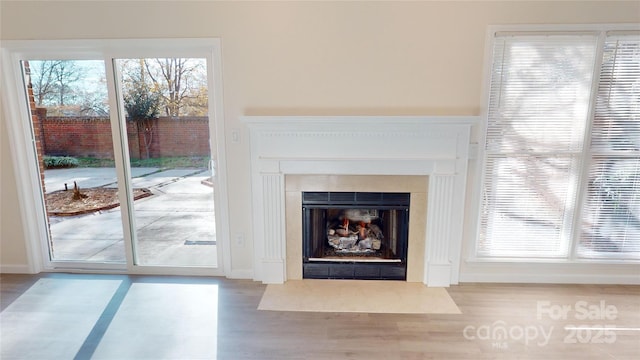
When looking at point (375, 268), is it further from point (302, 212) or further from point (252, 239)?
point (252, 239)

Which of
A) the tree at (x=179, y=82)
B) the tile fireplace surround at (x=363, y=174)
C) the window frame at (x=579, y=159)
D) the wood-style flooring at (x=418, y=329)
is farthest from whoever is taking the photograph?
the tree at (x=179, y=82)

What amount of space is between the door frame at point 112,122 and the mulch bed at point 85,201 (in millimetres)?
80

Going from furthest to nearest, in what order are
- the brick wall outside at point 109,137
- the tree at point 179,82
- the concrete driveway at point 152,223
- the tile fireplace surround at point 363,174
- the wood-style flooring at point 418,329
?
the concrete driveway at point 152,223, the brick wall outside at point 109,137, the tree at point 179,82, the tile fireplace surround at point 363,174, the wood-style flooring at point 418,329

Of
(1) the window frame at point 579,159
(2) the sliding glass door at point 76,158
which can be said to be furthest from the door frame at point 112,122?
(1) the window frame at point 579,159

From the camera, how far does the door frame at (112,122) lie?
108 inches

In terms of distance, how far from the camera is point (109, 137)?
2973mm

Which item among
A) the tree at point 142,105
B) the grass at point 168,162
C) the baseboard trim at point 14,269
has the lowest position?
the baseboard trim at point 14,269

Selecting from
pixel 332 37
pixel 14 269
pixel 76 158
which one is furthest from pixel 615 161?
pixel 14 269

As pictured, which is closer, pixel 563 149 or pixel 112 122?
pixel 563 149

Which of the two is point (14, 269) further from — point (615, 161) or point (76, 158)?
point (615, 161)

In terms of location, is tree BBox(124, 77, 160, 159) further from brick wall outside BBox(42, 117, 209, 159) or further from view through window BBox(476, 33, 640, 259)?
view through window BBox(476, 33, 640, 259)

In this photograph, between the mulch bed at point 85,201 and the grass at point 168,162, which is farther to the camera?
the mulch bed at point 85,201

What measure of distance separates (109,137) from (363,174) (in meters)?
2.21

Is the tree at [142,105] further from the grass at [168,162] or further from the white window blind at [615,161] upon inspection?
the white window blind at [615,161]
